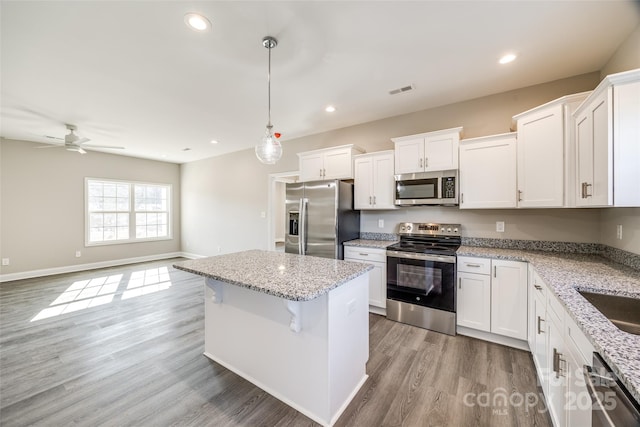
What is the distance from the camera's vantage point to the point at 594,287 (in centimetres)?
143

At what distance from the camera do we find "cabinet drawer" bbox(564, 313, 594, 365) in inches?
39.4

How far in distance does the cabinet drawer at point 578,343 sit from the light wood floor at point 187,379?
84 cm

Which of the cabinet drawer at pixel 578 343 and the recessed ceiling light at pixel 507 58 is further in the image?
the recessed ceiling light at pixel 507 58

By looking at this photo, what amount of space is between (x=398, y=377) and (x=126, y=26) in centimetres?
355

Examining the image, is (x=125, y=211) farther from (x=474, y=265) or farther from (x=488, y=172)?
(x=488, y=172)

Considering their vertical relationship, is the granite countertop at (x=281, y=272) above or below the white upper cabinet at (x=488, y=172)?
below

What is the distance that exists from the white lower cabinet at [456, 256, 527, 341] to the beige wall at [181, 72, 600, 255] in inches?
25.4

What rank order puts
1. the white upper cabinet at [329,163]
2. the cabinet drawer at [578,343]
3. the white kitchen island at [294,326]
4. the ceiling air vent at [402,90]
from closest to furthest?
the cabinet drawer at [578,343]
the white kitchen island at [294,326]
the ceiling air vent at [402,90]
the white upper cabinet at [329,163]

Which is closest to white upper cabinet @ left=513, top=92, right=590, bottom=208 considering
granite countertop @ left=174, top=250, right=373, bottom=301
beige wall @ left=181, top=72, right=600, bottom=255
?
beige wall @ left=181, top=72, right=600, bottom=255

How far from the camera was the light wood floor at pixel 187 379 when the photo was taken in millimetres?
1637

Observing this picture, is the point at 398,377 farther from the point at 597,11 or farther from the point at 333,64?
the point at 597,11

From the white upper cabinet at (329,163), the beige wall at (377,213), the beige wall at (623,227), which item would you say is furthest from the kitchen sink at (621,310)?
the white upper cabinet at (329,163)

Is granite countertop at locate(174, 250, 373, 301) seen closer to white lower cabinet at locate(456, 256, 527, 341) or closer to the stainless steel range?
the stainless steel range

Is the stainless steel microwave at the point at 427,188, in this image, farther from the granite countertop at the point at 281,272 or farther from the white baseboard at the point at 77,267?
the white baseboard at the point at 77,267
